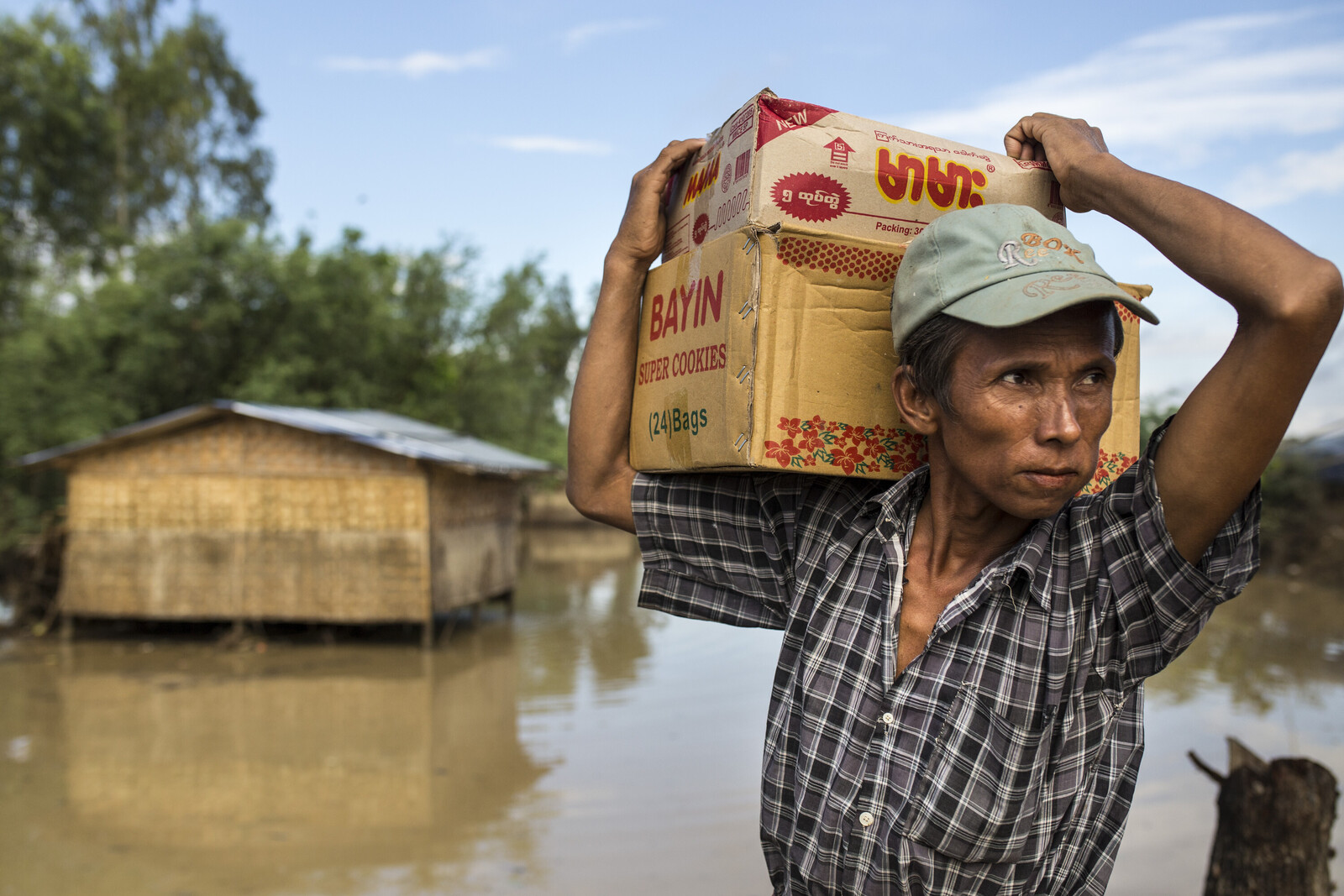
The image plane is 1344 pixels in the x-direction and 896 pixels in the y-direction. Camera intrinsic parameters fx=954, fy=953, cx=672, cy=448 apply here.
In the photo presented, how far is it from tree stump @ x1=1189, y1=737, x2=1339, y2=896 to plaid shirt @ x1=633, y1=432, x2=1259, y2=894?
9.32 feet

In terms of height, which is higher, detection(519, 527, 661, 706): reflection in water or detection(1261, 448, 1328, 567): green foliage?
detection(1261, 448, 1328, 567): green foliage

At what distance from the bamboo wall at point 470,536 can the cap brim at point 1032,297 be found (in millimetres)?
10603

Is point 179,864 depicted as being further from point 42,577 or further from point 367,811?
point 42,577

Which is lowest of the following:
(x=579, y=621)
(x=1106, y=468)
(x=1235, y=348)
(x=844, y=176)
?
(x=579, y=621)

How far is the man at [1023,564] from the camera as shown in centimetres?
107

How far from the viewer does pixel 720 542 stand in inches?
60.2

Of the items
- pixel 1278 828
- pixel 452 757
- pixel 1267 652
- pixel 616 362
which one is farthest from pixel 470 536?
pixel 616 362

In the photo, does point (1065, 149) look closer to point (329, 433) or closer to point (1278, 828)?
point (1278, 828)

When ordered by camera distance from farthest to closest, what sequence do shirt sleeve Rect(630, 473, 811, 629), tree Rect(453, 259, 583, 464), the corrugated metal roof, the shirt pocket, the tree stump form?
tree Rect(453, 259, 583, 464) → the corrugated metal roof → the tree stump → shirt sleeve Rect(630, 473, 811, 629) → the shirt pocket

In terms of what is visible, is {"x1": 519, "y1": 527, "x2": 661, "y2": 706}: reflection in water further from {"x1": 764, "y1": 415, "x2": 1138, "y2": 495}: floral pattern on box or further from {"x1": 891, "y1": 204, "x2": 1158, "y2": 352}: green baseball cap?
{"x1": 891, "y1": 204, "x2": 1158, "y2": 352}: green baseball cap

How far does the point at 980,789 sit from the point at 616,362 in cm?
88

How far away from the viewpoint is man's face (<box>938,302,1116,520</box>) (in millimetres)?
1138

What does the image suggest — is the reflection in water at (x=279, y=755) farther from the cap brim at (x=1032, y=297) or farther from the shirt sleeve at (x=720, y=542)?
the cap brim at (x=1032, y=297)

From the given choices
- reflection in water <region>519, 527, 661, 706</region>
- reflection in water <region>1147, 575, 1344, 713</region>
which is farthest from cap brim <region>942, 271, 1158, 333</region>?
reflection in water <region>1147, 575, 1344, 713</region>
